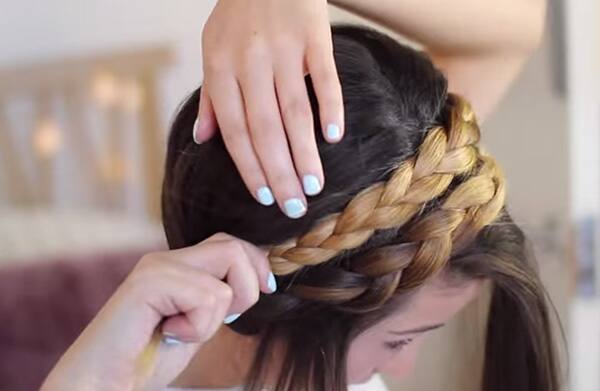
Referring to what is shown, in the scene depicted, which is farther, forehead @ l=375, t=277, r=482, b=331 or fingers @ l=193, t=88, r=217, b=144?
forehead @ l=375, t=277, r=482, b=331

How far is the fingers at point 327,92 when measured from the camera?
607mm

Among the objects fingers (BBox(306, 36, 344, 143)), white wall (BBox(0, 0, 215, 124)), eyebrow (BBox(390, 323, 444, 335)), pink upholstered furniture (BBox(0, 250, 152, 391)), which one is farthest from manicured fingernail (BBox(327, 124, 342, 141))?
pink upholstered furniture (BBox(0, 250, 152, 391))

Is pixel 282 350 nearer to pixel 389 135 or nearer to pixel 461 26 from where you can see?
pixel 389 135

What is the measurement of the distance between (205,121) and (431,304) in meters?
0.25

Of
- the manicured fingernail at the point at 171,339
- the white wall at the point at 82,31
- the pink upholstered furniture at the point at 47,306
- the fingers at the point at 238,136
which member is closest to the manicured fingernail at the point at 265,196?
the fingers at the point at 238,136

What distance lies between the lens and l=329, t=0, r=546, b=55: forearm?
770 millimetres

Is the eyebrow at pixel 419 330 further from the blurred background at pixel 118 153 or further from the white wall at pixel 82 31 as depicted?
the white wall at pixel 82 31

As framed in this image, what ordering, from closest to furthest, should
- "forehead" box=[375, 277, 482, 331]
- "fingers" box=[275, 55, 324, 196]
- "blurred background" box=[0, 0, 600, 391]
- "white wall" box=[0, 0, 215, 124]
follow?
1. "fingers" box=[275, 55, 324, 196]
2. "forehead" box=[375, 277, 482, 331]
3. "blurred background" box=[0, 0, 600, 391]
4. "white wall" box=[0, 0, 215, 124]

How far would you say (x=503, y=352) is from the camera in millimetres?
858

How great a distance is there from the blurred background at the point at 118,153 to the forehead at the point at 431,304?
0.26m

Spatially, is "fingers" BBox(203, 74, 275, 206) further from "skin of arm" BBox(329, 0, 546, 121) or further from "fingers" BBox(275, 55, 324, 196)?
"skin of arm" BBox(329, 0, 546, 121)

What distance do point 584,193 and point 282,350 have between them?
82 cm

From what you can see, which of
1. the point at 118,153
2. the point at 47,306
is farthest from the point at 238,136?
the point at 118,153

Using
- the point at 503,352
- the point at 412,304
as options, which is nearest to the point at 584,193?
the point at 503,352
